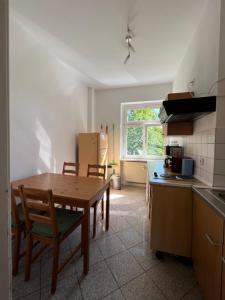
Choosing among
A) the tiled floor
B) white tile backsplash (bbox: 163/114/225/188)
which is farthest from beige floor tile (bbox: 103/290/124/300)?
white tile backsplash (bbox: 163/114/225/188)

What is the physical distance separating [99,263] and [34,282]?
639 millimetres

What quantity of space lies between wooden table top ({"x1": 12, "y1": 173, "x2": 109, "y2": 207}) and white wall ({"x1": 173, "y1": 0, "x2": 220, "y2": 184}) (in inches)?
48.1

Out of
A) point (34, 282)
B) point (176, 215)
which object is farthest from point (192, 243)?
point (34, 282)

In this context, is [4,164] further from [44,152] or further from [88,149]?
[88,149]

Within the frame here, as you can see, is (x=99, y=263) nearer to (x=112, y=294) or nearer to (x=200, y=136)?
(x=112, y=294)

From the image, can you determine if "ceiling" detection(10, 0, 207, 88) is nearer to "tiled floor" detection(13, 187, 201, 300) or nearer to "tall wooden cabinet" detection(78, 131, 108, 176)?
"tall wooden cabinet" detection(78, 131, 108, 176)

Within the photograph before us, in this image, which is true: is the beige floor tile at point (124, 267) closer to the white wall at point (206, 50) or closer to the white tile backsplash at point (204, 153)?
the white tile backsplash at point (204, 153)

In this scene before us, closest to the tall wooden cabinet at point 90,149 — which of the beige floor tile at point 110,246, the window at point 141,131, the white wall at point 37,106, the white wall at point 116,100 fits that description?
the white wall at point 37,106

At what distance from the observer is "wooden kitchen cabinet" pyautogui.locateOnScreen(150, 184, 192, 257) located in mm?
1727

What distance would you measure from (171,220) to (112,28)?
2565mm

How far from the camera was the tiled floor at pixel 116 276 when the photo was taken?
1.44 meters

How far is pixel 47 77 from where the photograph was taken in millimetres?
2967

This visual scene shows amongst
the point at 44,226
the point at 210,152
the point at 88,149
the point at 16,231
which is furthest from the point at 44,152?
the point at 210,152

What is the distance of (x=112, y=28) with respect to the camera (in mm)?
2289
